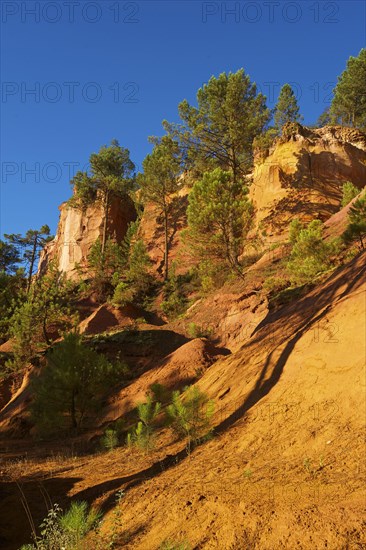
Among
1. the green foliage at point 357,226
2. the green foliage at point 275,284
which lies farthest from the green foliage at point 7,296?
the green foliage at point 357,226

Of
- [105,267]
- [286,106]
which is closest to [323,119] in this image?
[286,106]

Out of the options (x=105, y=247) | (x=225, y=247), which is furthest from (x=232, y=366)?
(x=105, y=247)

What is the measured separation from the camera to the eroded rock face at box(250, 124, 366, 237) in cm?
3278

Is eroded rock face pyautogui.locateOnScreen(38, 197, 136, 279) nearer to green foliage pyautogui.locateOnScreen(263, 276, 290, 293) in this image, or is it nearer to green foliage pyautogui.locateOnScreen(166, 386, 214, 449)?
green foliage pyautogui.locateOnScreen(263, 276, 290, 293)

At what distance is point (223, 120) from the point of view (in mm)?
31281

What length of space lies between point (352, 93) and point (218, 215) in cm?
3270

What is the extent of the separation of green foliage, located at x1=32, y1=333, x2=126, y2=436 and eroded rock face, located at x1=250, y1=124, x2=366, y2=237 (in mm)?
22269

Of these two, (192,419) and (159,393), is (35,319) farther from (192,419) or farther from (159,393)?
(192,419)

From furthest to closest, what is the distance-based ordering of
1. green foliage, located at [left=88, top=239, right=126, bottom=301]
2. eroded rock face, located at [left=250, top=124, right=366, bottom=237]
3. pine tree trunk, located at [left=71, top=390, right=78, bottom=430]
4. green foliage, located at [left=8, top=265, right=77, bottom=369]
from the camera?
green foliage, located at [left=88, top=239, right=126, bottom=301], eroded rock face, located at [left=250, top=124, right=366, bottom=237], green foliage, located at [left=8, top=265, right=77, bottom=369], pine tree trunk, located at [left=71, top=390, right=78, bottom=430]

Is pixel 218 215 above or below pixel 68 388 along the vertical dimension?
above

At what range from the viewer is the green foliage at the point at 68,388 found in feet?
44.4

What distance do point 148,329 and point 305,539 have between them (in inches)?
731

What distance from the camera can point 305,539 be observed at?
11.8 feet

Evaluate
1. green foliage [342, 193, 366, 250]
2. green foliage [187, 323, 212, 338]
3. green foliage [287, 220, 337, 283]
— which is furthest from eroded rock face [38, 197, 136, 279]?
green foliage [342, 193, 366, 250]
